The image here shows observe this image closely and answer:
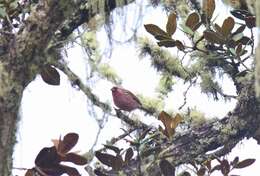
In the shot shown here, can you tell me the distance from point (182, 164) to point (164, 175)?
173 mm

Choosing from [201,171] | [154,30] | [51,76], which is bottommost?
[201,171]

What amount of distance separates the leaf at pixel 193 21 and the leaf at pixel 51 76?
37 centimetres

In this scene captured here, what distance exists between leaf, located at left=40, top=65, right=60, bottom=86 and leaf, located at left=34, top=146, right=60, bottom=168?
276 mm

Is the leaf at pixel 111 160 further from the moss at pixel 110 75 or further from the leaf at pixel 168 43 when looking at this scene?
the moss at pixel 110 75

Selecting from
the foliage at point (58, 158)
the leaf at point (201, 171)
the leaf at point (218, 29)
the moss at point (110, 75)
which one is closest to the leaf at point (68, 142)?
the foliage at point (58, 158)

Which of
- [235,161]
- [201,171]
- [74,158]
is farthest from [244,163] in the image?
[74,158]

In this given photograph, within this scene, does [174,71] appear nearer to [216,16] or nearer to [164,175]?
[216,16]

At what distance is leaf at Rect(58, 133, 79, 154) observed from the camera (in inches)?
44.9

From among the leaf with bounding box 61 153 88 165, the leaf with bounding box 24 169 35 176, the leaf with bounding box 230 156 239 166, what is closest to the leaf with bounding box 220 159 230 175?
the leaf with bounding box 230 156 239 166

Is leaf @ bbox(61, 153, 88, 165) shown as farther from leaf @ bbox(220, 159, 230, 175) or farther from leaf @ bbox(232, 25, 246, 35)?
leaf @ bbox(232, 25, 246, 35)

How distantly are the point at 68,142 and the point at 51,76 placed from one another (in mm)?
298

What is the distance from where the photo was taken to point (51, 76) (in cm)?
140

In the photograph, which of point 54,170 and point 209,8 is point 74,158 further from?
point 209,8

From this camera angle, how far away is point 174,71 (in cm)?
222
